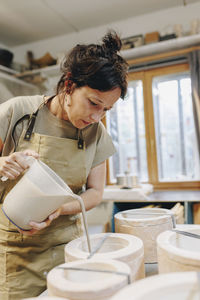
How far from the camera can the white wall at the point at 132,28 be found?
3.25 metres

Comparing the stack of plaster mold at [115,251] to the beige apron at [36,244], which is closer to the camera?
the stack of plaster mold at [115,251]

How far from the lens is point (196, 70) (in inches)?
119

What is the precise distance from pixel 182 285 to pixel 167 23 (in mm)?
3476

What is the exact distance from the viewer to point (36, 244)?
3.76ft

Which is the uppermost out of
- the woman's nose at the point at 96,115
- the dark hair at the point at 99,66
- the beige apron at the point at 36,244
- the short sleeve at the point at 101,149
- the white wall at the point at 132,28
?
the white wall at the point at 132,28

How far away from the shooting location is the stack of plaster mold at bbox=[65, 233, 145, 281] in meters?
0.69

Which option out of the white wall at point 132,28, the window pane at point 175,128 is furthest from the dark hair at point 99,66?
the window pane at point 175,128

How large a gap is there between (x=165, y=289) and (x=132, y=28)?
359cm

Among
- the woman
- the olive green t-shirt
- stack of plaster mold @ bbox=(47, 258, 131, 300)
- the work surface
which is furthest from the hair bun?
the work surface

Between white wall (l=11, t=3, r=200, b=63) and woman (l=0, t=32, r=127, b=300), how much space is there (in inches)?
90.7

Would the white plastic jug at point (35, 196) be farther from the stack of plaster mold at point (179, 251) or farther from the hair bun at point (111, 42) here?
the hair bun at point (111, 42)

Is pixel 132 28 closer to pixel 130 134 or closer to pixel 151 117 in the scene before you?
pixel 151 117

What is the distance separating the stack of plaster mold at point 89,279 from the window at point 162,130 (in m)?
2.75

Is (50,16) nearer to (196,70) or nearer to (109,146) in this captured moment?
(196,70)
